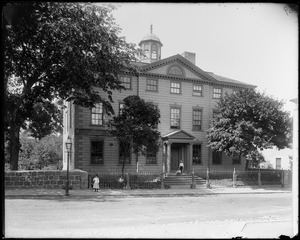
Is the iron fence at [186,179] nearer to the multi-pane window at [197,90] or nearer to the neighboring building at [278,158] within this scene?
the multi-pane window at [197,90]

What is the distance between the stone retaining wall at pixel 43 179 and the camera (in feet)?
58.3

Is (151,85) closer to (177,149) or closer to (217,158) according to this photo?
(177,149)

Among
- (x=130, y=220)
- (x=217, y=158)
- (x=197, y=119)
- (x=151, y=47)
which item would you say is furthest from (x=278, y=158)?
(x=130, y=220)

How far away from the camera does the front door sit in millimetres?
29225

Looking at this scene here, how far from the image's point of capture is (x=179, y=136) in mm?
28031

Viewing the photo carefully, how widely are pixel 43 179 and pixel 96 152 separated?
765cm

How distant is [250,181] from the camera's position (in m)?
28.1

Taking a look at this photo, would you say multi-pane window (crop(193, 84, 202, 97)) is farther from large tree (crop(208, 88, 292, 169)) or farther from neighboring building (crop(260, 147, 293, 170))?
neighboring building (crop(260, 147, 293, 170))

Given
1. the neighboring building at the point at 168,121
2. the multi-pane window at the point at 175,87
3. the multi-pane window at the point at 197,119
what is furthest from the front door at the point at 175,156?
the multi-pane window at the point at 175,87

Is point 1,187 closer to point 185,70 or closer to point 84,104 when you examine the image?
point 84,104

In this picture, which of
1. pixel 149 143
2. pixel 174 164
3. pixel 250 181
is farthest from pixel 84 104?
pixel 250 181

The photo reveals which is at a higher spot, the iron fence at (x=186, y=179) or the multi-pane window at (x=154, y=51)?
the multi-pane window at (x=154, y=51)

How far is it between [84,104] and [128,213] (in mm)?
9106

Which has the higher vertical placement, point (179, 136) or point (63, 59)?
A: point (63, 59)
